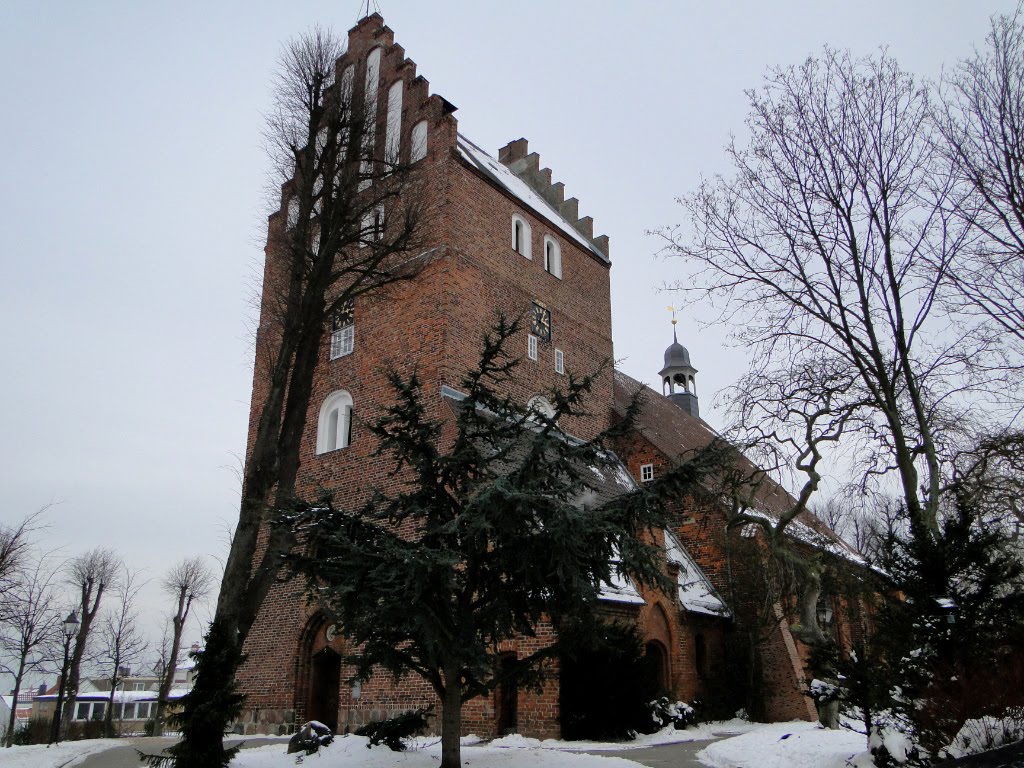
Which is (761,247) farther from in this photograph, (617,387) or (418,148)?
(617,387)

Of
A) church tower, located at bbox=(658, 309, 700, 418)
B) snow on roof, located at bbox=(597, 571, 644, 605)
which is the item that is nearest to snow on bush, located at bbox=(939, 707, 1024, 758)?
snow on roof, located at bbox=(597, 571, 644, 605)

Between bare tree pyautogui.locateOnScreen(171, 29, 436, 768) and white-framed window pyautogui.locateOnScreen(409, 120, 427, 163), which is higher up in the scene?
white-framed window pyautogui.locateOnScreen(409, 120, 427, 163)

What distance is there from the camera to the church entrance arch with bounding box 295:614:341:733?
1725 centimetres

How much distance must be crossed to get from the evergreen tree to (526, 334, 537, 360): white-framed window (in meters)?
9.45

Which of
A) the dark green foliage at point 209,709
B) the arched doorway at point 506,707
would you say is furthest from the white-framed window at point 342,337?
the dark green foliage at point 209,709

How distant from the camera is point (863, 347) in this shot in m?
12.6

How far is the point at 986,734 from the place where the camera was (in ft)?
24.7

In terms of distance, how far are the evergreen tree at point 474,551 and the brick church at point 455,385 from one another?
5.44 m

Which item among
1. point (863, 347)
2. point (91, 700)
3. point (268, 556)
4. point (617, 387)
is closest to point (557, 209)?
point (617, 387)

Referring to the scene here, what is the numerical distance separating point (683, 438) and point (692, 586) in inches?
304

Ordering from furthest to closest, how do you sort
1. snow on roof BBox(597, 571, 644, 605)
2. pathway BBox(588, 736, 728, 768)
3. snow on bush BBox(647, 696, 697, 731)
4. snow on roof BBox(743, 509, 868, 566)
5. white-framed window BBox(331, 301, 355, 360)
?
1. snow on roof BBox(743, 509, 868, 566)
2. white-framed window BBox(331, 301, 355, 360)
3. snow on roof BBox(597, 571, 644, 605)
4. snow on bush BBox(647, 696, 697, 731)
5. pathway BBox(588, 736, 728, 768)

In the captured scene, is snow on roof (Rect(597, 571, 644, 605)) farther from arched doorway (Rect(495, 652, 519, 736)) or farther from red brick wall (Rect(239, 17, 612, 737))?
arched doorway (Rect(495, 652, 519, 736))

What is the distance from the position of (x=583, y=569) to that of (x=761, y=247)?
7035 mm

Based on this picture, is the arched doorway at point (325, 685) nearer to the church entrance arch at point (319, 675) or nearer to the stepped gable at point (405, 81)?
the church entrance arch at point (319, 675)
